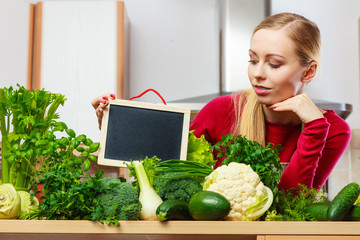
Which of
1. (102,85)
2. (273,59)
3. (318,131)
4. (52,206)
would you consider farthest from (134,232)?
(102,85)

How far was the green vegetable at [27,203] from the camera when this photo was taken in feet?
3.01

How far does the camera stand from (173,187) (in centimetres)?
95

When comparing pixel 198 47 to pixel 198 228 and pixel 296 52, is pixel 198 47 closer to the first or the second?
pixel 296 52

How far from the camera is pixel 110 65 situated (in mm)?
3262

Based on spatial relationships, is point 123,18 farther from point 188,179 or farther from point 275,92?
point 188,179

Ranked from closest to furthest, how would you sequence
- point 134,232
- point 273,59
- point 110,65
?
point 134,232 < point 273,59 < point 110,65

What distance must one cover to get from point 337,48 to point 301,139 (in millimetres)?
2720

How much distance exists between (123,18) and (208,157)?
2.40 m

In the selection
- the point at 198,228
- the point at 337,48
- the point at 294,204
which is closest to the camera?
the point at 198,228

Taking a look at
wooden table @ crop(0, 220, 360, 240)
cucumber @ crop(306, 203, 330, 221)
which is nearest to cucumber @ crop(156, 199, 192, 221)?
wooden table @ crop(0, 220, 360, 240)

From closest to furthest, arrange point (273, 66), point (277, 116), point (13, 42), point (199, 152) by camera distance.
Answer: point (199, 152) → point (273, 66) → point (277, 116) → point (13, 42)

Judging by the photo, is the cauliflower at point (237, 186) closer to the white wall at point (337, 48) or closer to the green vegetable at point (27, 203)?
the green vegetable at point (27, 203)

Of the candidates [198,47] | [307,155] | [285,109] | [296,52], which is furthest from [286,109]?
[198,47]

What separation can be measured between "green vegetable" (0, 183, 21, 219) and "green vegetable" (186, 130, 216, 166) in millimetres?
402
